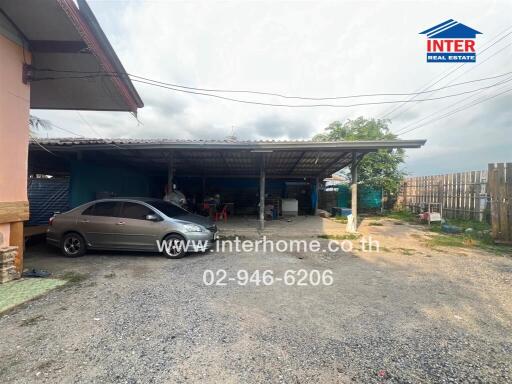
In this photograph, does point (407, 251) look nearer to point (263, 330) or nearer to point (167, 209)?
point (263, 330)

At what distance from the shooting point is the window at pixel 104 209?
19.2 ft

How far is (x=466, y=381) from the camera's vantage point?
205 centimetres

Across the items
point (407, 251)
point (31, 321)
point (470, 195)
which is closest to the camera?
point (31, 321)

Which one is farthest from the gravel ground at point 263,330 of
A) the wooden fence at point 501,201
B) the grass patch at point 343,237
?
the grass patch at point 343,237

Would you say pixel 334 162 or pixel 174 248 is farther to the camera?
pixel 334 162

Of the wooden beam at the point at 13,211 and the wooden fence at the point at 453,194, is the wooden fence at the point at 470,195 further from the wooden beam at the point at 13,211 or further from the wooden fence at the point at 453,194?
the wooden beam at the point at 13,211

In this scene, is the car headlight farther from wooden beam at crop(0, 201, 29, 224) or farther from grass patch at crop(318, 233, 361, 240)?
grass patch at crop(318, 233, 361, 240)

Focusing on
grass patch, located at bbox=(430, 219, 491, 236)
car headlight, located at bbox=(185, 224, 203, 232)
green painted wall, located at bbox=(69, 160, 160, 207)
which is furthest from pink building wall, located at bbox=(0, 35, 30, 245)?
grass patch, located at bbox=(430, 219, 491, 236)

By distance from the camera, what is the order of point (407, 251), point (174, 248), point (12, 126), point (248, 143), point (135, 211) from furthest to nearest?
point (248, 143) < point (407, 251) < point (135, 211) < point (174, 248) < point (12, 126)

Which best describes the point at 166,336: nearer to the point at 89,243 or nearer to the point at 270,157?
the point at 89,243

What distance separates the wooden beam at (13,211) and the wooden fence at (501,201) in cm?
1178

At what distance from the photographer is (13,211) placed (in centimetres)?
434

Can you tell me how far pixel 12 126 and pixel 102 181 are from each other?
6174 mm

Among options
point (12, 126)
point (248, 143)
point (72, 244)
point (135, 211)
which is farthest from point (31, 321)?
point (248, 143)
